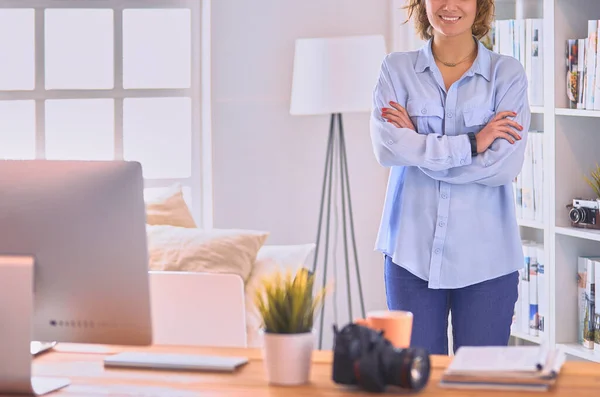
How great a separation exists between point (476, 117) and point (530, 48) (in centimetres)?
108

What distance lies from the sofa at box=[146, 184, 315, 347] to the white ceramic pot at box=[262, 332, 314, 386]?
100 centimetres

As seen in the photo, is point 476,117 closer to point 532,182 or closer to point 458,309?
point 458,309

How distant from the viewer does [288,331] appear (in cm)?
185

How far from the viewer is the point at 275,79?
14.7 ft

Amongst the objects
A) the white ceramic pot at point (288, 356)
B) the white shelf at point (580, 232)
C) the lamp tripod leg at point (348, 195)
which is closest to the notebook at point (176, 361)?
the white ceramic pot at point (288, 356)

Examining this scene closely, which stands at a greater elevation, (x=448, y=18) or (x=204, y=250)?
(x=448, y=18)

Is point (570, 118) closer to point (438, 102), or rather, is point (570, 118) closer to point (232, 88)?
point (438, 102)

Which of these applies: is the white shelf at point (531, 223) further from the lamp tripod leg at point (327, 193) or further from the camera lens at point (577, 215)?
the lamp tripod leg at point (327, 193)

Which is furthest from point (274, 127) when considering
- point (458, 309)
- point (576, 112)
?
point (458, 309)

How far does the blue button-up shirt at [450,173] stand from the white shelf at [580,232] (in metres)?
0.68

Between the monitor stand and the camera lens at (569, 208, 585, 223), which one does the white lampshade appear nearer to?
the camera lens at (569, 208, 585, 223)

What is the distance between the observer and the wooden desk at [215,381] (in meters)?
1.81

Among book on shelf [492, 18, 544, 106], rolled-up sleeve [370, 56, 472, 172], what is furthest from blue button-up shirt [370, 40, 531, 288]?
book on shelf [492, 18, 544, 106]

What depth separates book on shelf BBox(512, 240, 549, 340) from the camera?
386cm
